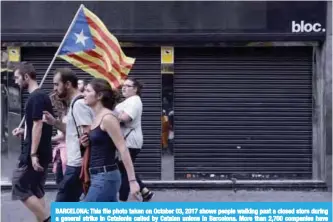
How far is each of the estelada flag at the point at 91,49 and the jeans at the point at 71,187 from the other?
1522mm

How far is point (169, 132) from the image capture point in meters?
10.7

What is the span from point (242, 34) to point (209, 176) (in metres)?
2.13

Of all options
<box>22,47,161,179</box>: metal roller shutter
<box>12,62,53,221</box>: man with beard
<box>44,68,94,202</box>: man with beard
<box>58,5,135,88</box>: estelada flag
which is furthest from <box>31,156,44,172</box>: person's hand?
<box>22,47,161,179</box>: metal roller shutter

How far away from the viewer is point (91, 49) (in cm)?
802

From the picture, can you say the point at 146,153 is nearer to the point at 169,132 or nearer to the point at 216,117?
the point at 169,132

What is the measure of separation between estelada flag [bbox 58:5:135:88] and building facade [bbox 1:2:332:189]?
2258 millimetres

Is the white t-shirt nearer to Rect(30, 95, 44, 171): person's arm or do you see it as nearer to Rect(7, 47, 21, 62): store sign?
Rect(30, 95, 44, 171): person's arm

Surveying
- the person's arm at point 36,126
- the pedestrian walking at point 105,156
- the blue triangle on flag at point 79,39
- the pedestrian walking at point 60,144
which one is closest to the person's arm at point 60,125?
the pedestrian walking at point 60,144

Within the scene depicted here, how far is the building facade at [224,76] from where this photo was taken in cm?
1038

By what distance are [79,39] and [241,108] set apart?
352 cm

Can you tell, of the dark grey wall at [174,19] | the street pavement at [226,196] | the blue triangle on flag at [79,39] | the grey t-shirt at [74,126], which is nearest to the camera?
the grey t-shirt at [74,126]

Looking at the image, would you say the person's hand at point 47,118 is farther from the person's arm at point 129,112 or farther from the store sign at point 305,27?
the store sign at point 305,27

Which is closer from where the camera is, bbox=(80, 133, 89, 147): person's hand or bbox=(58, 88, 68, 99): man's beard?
bbox=(80, 133, 89, 147): person's hand

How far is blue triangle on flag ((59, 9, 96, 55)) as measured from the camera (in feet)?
→ 26.0
